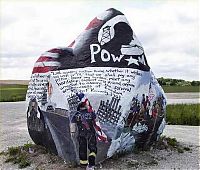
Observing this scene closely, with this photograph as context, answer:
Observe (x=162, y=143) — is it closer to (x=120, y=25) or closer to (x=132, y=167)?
(x=132, y=167)

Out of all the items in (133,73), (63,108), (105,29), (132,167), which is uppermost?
(105,29)

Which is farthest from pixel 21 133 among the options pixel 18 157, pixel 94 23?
pixel 94 23

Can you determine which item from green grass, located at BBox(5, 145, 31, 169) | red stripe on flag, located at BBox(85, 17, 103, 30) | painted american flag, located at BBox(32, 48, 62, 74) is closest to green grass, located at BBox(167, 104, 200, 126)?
red stripe on flag, located at BBox(85, 17, 103, 30)

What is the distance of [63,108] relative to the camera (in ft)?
25.3

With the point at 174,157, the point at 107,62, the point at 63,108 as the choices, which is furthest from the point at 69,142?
the point at 174,157

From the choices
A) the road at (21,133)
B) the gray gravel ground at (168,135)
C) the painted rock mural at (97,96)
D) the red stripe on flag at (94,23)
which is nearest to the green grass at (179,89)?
the gray gravel ground at (168,135)

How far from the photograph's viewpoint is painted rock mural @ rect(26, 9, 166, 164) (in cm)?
749

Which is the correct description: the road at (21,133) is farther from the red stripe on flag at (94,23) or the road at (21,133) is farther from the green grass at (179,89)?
the green grass at (179,89)

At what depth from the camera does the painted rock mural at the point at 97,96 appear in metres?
7.49

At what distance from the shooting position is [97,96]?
7555 mm

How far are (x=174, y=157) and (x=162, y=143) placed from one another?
2.51 ft

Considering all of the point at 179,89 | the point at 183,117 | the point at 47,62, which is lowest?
the point at 183,117

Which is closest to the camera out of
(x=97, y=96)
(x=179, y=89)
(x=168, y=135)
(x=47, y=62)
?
(x=97, y=96)

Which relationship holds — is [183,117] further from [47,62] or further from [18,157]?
[18,157]
